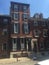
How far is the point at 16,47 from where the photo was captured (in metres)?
47.7

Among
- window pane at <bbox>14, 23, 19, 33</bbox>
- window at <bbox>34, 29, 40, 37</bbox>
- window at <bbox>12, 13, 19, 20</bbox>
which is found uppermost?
window at <bbox>12, 13, 19, 20</bbox>

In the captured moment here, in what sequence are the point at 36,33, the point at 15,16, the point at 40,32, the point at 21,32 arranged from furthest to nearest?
1. the point at 40,32
2. the point at 36,33
3. the point at 21,32
4. the point at 15,16

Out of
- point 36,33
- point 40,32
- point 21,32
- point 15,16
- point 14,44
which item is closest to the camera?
point 14,44

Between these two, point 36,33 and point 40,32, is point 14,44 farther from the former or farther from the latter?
point 40,32

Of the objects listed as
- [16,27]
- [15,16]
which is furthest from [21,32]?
[15,16]

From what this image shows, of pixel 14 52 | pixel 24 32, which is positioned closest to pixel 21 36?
pixel 24 32

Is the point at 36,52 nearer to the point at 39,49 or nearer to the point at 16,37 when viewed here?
the point at 39,49

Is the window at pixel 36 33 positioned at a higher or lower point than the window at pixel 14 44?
higher

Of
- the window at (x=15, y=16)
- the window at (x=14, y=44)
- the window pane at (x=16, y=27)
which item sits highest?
the window at (x=15, y=16)

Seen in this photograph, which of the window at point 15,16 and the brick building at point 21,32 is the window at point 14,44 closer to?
the brick building at point 21,32

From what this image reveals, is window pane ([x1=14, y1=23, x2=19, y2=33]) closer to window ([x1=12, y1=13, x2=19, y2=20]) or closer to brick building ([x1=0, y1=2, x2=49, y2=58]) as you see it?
brick building ([x1=0, y1=2, x2=49, y2=58])

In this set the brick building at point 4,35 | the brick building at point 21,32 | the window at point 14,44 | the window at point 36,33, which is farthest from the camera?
the window at point 36,33

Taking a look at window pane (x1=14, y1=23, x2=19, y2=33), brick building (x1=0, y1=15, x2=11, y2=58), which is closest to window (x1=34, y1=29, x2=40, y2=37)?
window pane (x1=14, y1=23, x2=19, y2=33)

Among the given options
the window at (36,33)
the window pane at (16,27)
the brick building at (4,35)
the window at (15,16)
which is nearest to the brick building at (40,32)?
the window at (36,33)
